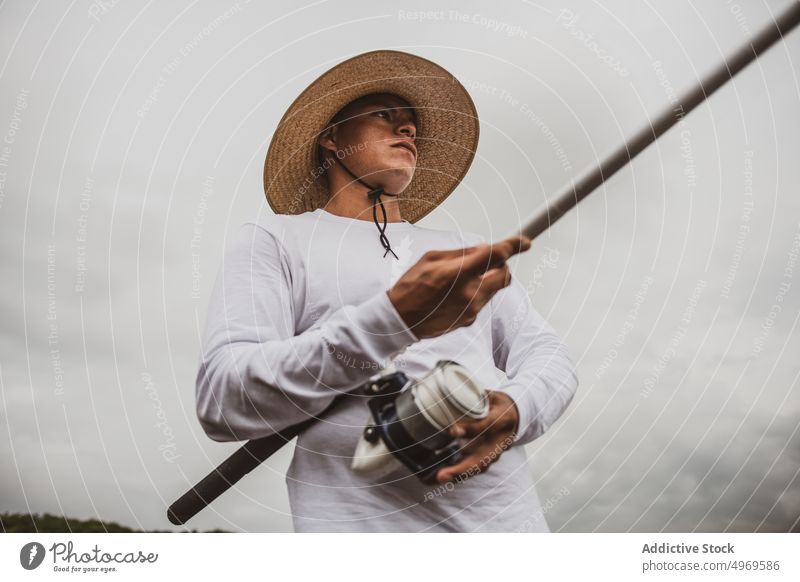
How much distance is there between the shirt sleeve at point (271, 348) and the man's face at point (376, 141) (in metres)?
0.23

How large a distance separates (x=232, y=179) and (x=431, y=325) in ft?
2.00

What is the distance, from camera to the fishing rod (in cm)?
127

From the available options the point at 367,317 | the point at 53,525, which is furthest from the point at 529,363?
the point at 53,525

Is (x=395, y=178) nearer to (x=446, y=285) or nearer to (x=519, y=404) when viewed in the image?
(x=446, y=285)

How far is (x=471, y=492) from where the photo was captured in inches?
44.1

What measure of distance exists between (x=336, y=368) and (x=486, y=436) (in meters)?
0.27

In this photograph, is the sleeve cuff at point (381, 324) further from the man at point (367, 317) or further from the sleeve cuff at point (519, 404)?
the sleeve cuff at point (519, 404)

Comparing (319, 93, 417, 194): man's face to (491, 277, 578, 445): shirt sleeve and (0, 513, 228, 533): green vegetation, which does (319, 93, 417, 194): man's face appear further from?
(0, 513, 228, 533): green vegetation

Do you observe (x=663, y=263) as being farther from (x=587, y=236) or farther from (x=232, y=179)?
(x=232, y=179)

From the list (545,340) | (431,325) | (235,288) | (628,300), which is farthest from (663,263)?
(235,288)

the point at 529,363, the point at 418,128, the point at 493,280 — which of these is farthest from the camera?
the point at 418,128

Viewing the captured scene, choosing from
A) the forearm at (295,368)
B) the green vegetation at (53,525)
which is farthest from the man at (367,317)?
the green vegetation at (53,525)

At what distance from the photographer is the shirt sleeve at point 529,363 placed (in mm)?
1184

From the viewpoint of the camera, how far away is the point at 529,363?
1.24m
